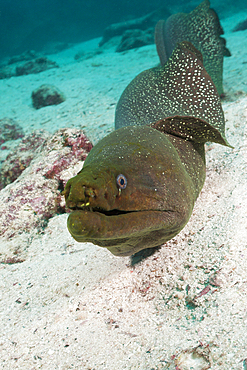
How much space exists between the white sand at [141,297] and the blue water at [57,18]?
4705 centimetres

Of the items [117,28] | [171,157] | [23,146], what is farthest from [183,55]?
[117,28]

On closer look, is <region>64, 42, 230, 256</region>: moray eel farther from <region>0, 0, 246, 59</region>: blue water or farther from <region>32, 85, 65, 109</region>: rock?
<region>0, 0, 246, 59</region>: blue water

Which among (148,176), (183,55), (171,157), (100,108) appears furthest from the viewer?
(100,108)

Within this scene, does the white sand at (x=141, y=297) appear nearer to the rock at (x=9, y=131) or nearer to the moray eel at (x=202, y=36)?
the moray eel at (x=202, y=36)

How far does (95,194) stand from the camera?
1.14 meters

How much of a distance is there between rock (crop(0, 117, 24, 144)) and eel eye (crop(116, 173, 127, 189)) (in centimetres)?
803

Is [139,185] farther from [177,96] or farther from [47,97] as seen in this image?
[47,97]

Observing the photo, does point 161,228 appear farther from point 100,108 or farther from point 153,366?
point 100,108

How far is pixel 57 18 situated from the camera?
167 ft

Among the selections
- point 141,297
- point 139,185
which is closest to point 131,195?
point 139,185

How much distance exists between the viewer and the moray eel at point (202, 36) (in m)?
5.16

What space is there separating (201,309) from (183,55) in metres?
2.96

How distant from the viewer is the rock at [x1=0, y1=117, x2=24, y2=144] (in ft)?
27.4

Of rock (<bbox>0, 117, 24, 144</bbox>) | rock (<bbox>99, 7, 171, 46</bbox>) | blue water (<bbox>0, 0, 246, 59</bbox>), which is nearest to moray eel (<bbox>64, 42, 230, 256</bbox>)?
rock (<bbox>0, 117, 24, 144</bbox>)
